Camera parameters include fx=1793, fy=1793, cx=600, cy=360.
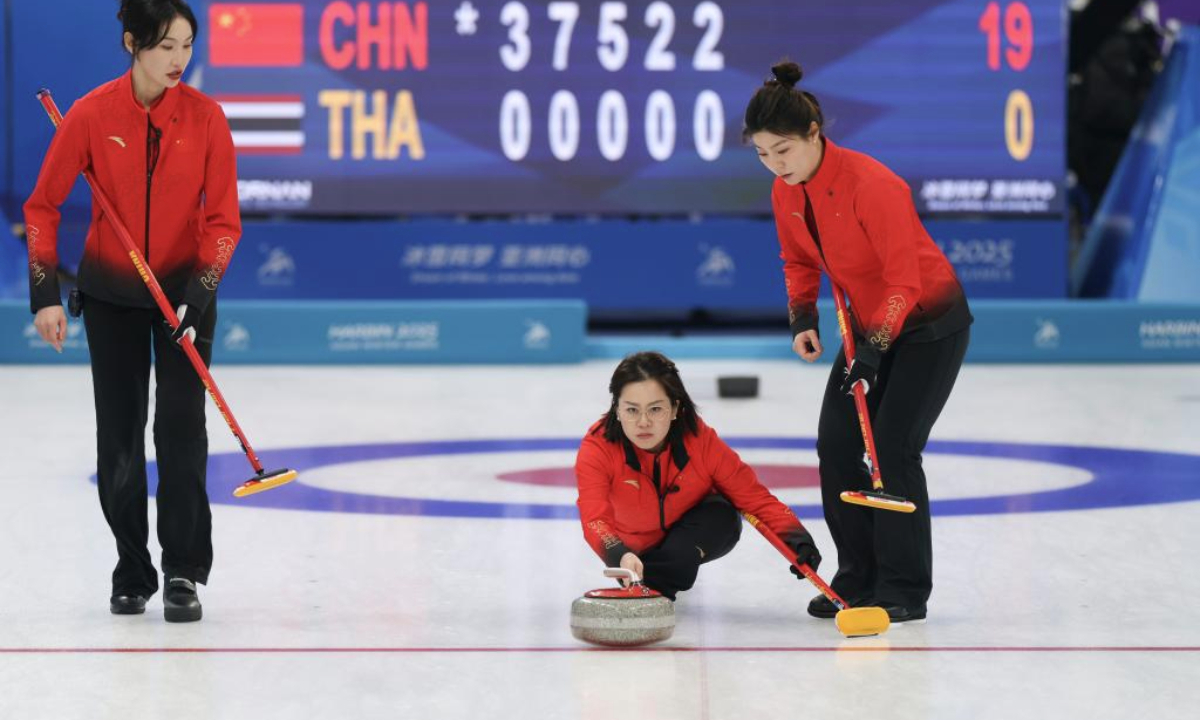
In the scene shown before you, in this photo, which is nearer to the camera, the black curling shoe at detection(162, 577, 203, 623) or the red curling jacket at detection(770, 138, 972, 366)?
the red curling jacket at detection(770, 138, 972, 366)

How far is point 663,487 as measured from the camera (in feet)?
16.0

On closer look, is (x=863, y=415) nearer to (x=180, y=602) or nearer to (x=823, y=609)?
(x=823, y=609)

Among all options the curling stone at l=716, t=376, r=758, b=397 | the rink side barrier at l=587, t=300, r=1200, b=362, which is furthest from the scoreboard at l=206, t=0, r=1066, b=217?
the curling stone at l=716, t=376, r=758, b=397

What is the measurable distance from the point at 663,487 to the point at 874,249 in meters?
0.86

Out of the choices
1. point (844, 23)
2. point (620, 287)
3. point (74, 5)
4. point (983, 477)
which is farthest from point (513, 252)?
point (983, 477)

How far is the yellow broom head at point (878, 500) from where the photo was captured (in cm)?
447

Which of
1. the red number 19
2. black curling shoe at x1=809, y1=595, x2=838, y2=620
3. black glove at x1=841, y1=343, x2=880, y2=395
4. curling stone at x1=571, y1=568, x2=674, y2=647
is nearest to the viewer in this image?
curling stone at x1=571, y1=568, x2=674, y2=647

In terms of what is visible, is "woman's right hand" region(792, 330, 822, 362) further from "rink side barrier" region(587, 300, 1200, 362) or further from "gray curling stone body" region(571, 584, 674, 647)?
"rink side barrier" region(587, 300, 1200, 362)

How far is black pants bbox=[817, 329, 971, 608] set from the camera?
4.71 metres

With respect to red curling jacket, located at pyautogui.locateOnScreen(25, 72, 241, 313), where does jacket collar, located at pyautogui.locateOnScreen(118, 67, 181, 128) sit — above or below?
above

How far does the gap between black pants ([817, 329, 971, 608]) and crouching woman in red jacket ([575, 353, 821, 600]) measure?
0.19 m

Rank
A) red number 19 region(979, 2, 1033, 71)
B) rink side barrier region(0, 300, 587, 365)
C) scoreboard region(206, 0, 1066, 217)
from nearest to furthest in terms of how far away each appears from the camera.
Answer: rink side barrier region(0, 300, 587, 365) → scoreboard region(206, 0, 1066, 217) → red number 19 region(979, 2, 1033, 71)

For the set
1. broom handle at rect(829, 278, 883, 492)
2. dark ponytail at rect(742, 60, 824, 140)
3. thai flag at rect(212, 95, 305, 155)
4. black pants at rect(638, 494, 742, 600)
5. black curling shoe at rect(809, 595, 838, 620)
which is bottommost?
black curling shoe at rect(809, 595, 838, 620)

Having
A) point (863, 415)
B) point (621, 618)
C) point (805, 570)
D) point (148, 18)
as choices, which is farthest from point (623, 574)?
point (148, 18)
